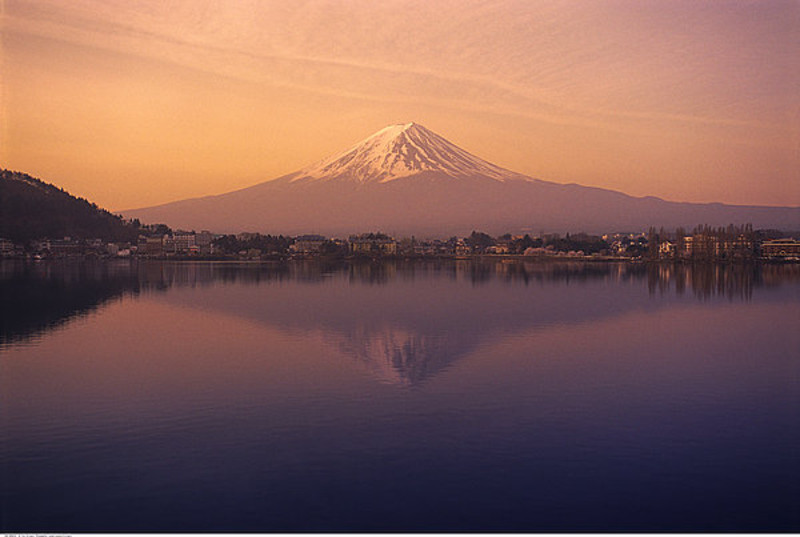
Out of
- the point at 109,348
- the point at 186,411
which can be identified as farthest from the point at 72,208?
the point at 186,411

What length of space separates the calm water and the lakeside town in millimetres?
64957

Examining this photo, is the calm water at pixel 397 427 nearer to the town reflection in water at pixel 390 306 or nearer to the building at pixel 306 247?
the town reflection in water at pixel 390 306

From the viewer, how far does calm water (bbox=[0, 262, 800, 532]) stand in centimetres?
666

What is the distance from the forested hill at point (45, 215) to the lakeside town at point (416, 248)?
151cm

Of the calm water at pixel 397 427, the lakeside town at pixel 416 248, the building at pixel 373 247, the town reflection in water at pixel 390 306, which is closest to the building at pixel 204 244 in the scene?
the lakeside town at pixel 416 248

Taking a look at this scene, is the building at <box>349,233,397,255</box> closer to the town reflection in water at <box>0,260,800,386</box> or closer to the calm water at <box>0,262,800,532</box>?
the town reflection in water at <box>0,260,800,386</box>

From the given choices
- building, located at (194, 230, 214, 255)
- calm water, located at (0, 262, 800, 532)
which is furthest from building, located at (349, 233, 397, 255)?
calm water, located at (0, 262, 800, 532)

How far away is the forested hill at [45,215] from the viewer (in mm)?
86375

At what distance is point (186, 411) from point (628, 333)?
13831mm

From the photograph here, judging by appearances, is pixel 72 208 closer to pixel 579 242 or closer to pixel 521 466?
pixel 579 242

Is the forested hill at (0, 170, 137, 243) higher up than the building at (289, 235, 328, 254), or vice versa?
the forested hill at (0, 170, 137, 243)

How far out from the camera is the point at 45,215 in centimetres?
8944

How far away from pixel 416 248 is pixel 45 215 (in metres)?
58.7

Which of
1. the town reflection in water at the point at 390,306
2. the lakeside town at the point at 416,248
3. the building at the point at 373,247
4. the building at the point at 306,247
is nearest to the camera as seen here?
the town reflection in water at the point at 390,306
